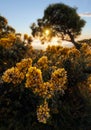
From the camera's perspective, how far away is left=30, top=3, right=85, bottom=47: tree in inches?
1481

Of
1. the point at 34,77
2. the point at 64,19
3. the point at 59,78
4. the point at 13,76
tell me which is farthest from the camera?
the point at 64,19

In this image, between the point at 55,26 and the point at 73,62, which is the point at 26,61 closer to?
the point at 73,62

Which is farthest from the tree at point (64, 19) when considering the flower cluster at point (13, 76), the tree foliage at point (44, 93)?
the flower cluster at point (13, 76)

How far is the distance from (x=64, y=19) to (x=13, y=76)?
104ft

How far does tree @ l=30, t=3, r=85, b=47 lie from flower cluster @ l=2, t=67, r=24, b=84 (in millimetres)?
30770

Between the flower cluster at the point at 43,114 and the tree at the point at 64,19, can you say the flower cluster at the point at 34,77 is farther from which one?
the tree at the point at 64,19

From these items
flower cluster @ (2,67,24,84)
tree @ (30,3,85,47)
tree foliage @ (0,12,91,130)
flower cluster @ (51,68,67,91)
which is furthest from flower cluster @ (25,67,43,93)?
tree @ (30,3,85,47)

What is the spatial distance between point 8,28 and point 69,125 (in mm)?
8540

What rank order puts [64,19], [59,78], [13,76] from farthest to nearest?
1. [64,19]
2. [13,76]
3. [59,78]

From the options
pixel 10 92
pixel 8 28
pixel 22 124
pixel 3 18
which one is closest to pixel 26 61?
pixel 10 92

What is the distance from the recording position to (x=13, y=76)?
22.0 ft

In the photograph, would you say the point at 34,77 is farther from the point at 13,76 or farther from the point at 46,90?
the point at 13,76

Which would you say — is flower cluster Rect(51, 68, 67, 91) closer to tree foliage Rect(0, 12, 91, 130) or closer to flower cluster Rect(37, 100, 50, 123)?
tree foliage Rect(0, 12, 91, 130)

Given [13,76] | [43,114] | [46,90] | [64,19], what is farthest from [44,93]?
[64,19]
